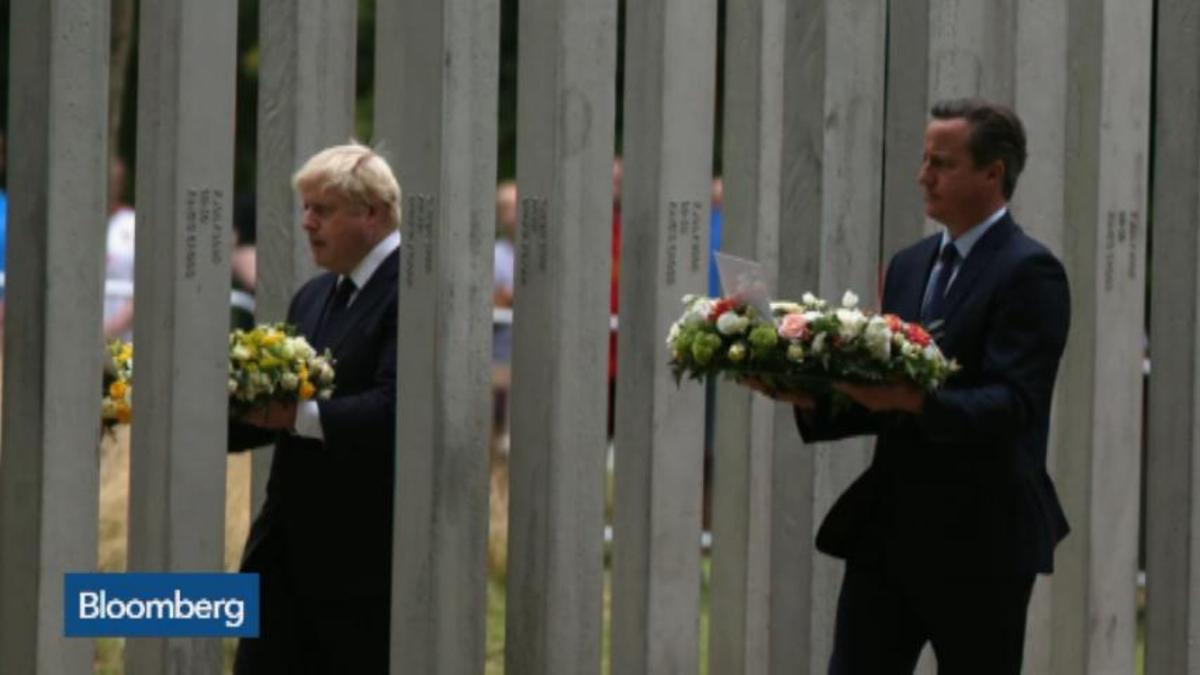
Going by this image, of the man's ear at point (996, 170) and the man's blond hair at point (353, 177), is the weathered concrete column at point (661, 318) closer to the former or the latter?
the man's blond hair at point (353, 177)

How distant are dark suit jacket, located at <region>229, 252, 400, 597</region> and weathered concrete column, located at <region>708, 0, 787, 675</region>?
58.3 inches

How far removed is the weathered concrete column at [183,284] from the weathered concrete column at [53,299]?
0.60ft

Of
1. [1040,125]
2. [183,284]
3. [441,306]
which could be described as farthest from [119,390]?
[1040,125]

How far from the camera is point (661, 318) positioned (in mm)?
7848

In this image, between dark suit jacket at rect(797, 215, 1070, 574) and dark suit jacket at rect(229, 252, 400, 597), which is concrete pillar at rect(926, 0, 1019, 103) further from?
dark suit jacket at rect(229, 252, 400, 597)

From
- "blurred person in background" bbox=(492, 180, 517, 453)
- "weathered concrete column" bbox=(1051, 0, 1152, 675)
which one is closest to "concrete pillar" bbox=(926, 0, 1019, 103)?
"weathered concrete column" bbox=(1051, 0, 1152, 675)

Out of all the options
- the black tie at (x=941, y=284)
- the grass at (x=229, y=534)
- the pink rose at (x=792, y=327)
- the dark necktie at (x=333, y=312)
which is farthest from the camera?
the grass at (x=229, y=534)

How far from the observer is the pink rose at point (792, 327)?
631 centimetres

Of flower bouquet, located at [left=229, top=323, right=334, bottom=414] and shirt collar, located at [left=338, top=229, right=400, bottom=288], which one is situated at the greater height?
shirt collar, located at [left=338, top=229, right=400, bottom=288]

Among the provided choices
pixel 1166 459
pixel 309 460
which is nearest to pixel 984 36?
pixel 1166 459

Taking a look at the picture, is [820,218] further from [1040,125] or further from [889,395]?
[889,395]

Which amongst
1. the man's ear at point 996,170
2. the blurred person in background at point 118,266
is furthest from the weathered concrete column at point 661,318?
the blurred person in background at point 118,266

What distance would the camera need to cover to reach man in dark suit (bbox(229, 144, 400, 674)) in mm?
6875

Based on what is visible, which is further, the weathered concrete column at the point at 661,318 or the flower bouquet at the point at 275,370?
the weathered concrete column at the point at 661,318
